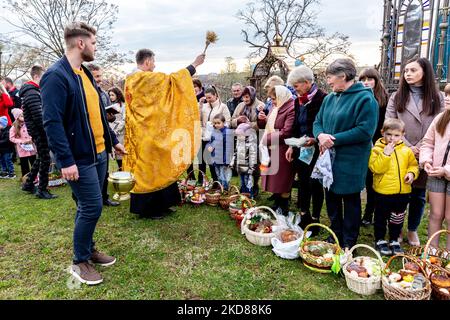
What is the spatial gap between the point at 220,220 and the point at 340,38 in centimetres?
1962

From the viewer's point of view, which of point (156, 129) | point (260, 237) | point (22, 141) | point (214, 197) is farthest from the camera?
point (22, 141)

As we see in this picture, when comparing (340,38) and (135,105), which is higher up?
(340,38)

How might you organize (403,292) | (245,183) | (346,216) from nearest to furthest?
1. (403,292)
2. (346,216)
3. (245,183)

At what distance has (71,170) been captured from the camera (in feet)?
Answer: 7.94

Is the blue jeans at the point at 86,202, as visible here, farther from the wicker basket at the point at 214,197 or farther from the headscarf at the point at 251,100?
the headscarf at the point at 251,100

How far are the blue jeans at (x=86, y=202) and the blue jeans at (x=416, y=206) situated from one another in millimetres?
3125

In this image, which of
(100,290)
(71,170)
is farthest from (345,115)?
(100,290)

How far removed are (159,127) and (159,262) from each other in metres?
1.68

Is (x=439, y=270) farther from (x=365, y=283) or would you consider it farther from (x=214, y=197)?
(x=214, y=197)

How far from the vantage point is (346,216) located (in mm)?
3223

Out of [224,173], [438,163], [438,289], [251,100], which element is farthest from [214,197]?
[438,289]

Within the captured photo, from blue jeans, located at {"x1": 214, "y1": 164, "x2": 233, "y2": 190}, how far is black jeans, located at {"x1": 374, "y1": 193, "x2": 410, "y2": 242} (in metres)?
2.38

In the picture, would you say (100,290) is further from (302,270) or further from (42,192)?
(42,192)

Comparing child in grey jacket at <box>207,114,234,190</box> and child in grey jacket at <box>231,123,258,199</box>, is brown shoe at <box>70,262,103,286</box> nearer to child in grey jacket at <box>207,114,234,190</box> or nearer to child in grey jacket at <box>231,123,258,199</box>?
child in grey jacket at <box>231,123,258,199</box>
